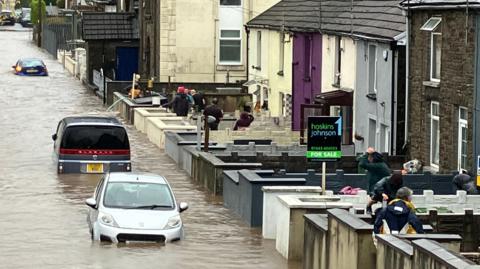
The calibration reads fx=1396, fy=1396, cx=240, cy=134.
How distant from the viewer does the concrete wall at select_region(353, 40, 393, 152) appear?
35.6m

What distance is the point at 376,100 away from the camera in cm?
3688

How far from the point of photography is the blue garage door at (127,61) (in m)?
73.8

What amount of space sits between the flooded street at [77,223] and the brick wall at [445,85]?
5.17 metres

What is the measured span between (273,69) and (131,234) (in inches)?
1186

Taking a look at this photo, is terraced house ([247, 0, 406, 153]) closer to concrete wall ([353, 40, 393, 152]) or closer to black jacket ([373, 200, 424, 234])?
concrete wall ([353, 40, 393, 152])

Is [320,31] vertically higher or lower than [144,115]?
higher

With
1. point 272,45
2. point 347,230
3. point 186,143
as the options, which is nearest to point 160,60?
point 272,45

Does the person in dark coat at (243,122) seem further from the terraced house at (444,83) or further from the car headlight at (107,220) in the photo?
the car headlight at (107,220)

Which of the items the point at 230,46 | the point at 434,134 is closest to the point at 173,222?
the point at 434,134

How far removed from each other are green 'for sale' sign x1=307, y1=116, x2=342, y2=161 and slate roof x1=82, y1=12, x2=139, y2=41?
49.4m

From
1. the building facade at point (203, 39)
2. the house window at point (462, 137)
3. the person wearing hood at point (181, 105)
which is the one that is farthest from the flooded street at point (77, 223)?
the building facade at point (203, 39)

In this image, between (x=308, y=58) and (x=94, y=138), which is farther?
(x=308, y=58)

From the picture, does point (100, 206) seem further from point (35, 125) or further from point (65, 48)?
point (65, 48)

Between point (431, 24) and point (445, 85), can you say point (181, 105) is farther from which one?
point (445, 85)
